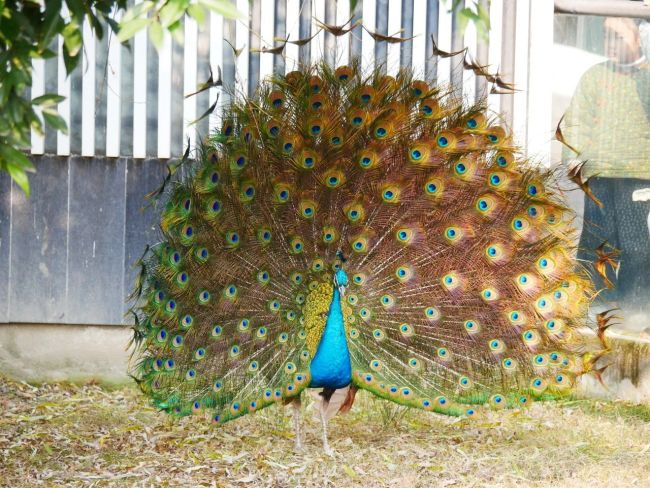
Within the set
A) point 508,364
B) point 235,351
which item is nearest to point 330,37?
point 235,351

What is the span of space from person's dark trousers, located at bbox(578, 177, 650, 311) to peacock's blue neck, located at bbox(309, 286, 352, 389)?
2.77 meters

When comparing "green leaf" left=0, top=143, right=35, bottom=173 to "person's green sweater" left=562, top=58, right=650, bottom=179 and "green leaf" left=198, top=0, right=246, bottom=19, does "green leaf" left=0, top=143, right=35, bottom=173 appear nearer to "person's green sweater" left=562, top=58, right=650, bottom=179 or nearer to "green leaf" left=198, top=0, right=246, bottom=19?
"green leaf" left=198, top=0, right=246, bottom=19

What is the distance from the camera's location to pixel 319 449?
18.6 ft

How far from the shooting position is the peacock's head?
5.15m

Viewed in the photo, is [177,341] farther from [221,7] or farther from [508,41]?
[221,7]

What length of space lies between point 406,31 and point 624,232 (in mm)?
2346

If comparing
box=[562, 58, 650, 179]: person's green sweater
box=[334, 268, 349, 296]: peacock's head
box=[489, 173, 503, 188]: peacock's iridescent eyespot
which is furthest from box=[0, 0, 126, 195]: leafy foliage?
box=[562, 58, 650, 179]: person's green sweater

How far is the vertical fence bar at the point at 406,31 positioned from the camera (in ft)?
23.8

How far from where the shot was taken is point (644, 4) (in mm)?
7047

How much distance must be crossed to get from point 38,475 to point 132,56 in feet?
11.5

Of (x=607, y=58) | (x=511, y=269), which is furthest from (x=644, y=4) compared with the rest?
(x=511, y=269)

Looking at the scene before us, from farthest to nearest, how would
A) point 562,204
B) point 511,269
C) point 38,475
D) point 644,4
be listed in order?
point 644,4
point 562,204
point 511,269
point 38,475

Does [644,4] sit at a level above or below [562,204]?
above

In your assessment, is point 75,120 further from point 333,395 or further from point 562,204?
point 562,204
